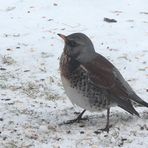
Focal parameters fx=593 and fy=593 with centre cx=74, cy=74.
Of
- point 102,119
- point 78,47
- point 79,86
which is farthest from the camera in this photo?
point 102,119

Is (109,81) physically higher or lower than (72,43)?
lower

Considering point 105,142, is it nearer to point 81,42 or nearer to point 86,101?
point 86,101

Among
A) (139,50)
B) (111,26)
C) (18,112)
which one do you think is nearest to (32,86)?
(18,112)

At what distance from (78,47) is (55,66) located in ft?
8.36

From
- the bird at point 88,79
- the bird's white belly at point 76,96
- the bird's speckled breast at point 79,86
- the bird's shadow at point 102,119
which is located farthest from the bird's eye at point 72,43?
the bird's shadow at point 102,119

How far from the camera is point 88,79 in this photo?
5.88 metres

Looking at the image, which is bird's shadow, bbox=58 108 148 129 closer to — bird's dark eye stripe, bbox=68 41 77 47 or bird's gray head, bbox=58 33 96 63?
bird's gray head, bbox=58 33 96 63

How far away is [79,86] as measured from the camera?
19.2 ft

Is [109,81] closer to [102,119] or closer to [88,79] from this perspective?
[88,79]

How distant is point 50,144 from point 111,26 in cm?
501

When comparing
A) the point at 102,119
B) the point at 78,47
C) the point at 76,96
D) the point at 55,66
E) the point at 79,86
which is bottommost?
the point at 55,66

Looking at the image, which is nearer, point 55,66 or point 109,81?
point 109,81

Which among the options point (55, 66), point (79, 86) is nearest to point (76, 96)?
point (79, 86)

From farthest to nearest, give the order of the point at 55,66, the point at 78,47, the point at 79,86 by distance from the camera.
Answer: the point at 55,66 → the point at 78,47 → the point at 79,86
